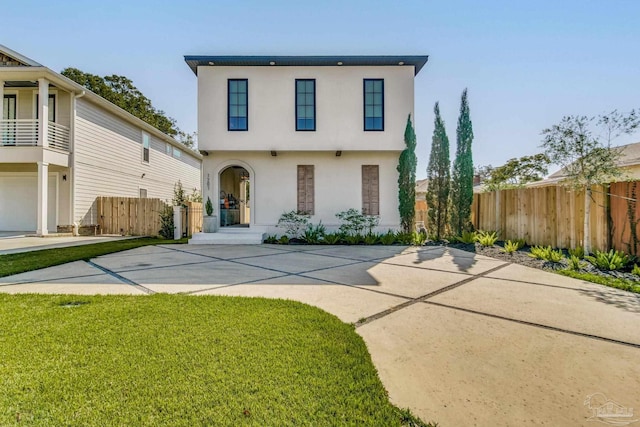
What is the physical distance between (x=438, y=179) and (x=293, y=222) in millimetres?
5683

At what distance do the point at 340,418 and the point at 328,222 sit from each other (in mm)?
9958

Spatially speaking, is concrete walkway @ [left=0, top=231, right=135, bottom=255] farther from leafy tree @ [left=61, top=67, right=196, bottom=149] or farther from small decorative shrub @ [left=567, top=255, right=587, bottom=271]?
leafy tree @ [left=61, top=67, right=196, bottom=149]

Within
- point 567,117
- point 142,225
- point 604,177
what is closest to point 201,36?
point 142,225

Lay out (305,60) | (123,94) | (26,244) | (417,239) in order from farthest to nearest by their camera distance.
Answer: (123,94)
(305,60)
(417,239)
(26,244)

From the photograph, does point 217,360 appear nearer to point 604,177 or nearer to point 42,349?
point 42,349

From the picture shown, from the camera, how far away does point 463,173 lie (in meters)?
10.9

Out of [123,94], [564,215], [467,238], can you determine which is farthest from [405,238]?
[123,94]

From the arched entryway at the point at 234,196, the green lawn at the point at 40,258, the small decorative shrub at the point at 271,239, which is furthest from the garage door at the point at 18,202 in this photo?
the small decorative shrub at the point at 271,239

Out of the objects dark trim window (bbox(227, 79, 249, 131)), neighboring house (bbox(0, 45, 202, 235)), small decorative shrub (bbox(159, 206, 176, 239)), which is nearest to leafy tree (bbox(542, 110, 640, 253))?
dark trim window (bbox(227, 79, 249, 131))

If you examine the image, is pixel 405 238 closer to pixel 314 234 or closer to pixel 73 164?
pixel 314 234

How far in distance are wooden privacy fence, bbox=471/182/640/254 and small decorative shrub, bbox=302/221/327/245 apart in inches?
235

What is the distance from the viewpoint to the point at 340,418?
1783mm

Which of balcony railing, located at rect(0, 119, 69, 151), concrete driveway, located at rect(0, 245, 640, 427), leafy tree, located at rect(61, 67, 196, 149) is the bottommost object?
concrete driveway, located at rect(0, 245, 640, 427)

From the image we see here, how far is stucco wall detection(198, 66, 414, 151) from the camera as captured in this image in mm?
11266
